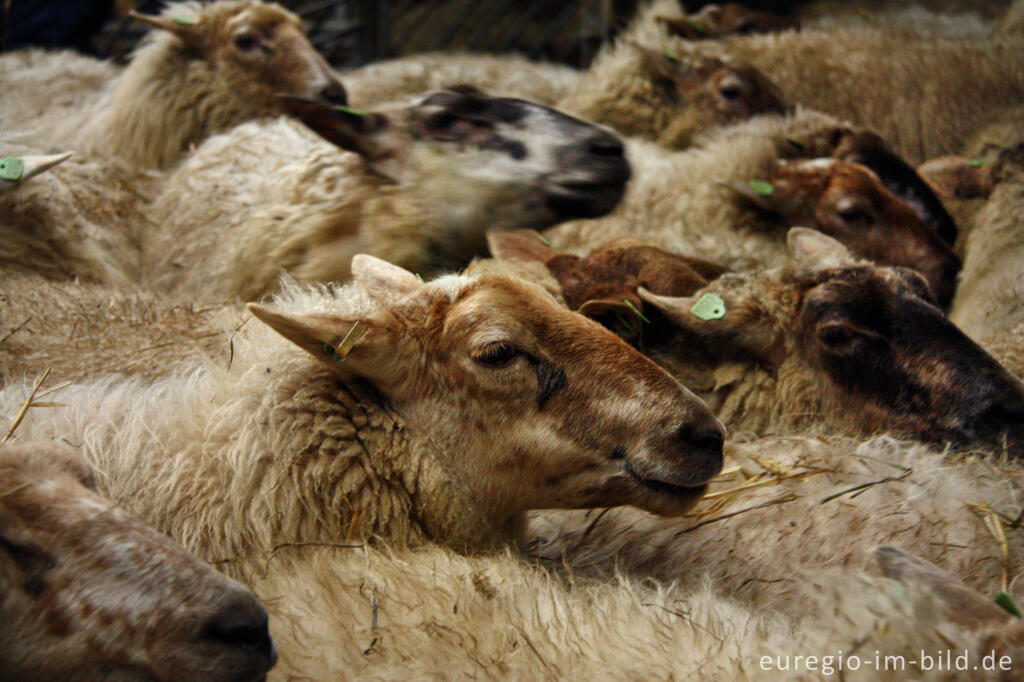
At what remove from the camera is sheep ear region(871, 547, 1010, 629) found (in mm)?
1681

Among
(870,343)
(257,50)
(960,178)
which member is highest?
(257,50)

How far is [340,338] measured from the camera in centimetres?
227

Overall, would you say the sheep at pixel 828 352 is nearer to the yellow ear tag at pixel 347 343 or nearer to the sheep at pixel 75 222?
the yellow ear tag at pixel 347 343

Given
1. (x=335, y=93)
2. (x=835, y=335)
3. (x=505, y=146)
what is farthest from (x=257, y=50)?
(x=835, y=335)

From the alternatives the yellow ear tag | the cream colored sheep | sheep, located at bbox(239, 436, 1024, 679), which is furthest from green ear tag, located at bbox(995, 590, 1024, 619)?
the cream colored sheep

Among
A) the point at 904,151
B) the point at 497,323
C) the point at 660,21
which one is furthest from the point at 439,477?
the point at 660,21

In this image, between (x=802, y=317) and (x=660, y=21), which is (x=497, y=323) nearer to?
(x=802, y=317)

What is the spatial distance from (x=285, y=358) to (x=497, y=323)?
0.58m

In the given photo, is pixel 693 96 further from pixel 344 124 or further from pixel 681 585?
pixel 681 585

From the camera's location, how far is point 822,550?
2389mm

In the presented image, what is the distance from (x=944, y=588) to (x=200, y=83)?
4.60 meters

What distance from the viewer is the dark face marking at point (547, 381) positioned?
7.77 feet

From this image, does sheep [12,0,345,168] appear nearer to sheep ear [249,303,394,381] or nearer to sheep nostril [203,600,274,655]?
sheep ear [249,303,394,381]

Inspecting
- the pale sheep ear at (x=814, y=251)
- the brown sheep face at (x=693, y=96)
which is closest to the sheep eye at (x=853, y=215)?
the pale sheep ear at (x=814, y=251)
